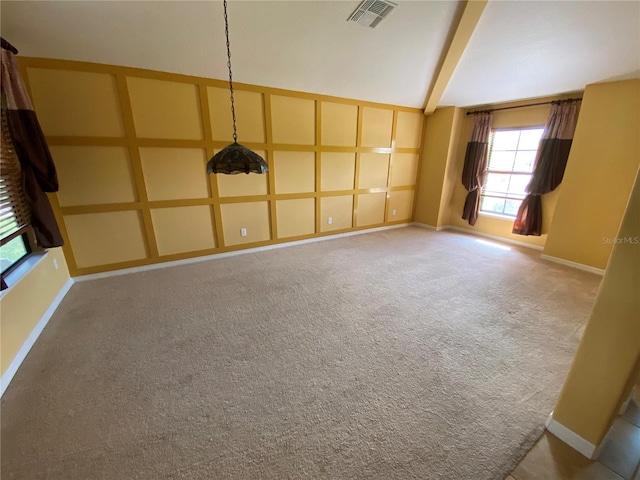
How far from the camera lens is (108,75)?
2.91 metres

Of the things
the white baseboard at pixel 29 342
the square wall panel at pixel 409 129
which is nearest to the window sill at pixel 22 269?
the white baseboard at pixel 29 342

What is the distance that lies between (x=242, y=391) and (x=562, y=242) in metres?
4.76

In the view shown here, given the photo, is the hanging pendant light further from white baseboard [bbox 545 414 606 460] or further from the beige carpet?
white baseboard [bbox 545 414 606 460]

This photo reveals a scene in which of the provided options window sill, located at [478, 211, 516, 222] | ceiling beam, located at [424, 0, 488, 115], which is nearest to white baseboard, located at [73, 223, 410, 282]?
window sill, located at [478, 211, 516, 222]

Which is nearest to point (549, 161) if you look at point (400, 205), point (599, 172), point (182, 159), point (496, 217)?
point (599, 172)

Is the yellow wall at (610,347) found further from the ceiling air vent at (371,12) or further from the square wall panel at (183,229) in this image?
the square wall panel at (183,229)

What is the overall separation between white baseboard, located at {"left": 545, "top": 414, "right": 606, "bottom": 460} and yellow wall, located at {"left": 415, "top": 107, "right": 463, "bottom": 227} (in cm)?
449

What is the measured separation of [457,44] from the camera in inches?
130

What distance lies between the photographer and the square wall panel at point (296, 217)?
4388 mm

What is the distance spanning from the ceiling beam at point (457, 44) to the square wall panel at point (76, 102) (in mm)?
4014

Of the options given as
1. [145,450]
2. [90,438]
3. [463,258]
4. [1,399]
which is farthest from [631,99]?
[1,399]

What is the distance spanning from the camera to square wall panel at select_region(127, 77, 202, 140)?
3.09 meters

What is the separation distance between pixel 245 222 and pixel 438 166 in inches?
158

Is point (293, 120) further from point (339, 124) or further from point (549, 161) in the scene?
point (549, 161)
